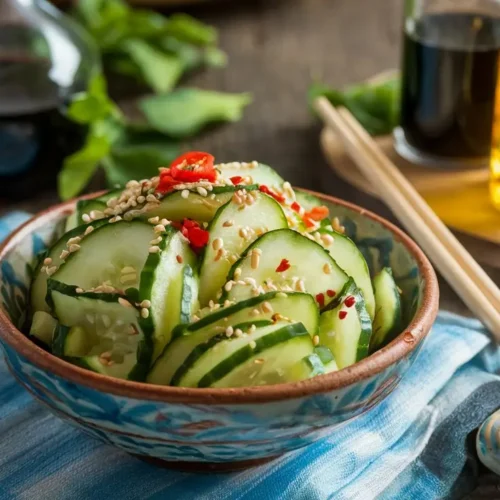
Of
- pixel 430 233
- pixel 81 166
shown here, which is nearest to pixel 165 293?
pixel 430 233

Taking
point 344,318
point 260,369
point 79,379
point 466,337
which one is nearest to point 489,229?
point 466,337

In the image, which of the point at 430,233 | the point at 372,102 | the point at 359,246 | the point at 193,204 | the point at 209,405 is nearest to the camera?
the point at 209,405

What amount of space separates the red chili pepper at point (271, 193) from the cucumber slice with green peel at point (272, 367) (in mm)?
298

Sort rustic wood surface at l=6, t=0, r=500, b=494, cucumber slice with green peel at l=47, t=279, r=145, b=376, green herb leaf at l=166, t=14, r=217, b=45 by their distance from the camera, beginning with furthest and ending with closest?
green herb leaf at l=166, t=14, r=217, b=45, rustic wood surface at l=6, t=0, r=500, b=494, cucumber slice with green peel at l=47, t=279, r=145, b=376

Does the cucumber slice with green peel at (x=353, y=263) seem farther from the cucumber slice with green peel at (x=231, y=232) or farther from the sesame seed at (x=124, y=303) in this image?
the sesame seed at (x=124, y=303)

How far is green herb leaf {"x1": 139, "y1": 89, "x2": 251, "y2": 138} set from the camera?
2529 mm

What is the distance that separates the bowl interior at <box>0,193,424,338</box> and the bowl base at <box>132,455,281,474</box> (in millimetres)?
285

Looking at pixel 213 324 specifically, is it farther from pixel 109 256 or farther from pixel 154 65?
pixel 154 65

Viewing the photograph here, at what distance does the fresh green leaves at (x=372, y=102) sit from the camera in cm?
252

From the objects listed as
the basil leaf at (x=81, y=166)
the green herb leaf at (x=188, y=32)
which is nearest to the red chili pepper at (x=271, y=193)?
the basil leaf at (x=81, y=166)

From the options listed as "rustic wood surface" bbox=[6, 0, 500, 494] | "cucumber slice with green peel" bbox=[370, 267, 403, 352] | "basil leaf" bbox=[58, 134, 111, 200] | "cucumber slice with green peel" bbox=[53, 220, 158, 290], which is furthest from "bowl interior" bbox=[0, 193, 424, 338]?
"basil leaf" bbox=[58, 134, 111, 200]

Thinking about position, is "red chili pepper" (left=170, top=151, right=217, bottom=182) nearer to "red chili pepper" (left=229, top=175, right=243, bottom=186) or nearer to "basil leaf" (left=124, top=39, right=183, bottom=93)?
"red chili pepper" (left=229, top=175, right=243, bottom=186)

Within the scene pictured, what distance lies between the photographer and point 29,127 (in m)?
2.20

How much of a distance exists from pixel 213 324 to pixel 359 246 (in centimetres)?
46
